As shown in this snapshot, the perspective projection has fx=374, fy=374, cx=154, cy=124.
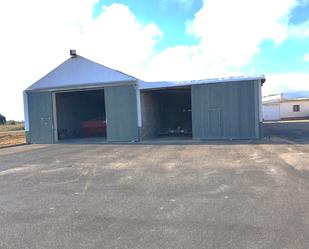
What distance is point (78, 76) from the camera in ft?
75.0

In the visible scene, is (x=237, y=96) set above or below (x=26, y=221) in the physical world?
above

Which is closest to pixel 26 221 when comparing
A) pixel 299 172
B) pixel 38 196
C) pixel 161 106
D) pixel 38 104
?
pixel 38 196

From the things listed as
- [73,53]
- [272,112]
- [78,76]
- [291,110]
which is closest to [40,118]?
[78,76]

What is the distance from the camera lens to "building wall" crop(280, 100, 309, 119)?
50.8m

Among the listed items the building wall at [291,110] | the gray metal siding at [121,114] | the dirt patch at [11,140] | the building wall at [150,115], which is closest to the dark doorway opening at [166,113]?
the building wall at [150,115]

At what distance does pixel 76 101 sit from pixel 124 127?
330 inches

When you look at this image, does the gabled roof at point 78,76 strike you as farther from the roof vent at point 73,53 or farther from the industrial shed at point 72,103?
the roof vent at point 73,53

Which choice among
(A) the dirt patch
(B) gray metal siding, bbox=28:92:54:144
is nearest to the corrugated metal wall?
(B) gray metal siding, bbox=28:92:54:144

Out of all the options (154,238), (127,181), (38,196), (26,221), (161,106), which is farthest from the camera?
(161,106)

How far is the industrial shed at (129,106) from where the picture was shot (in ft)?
64.6

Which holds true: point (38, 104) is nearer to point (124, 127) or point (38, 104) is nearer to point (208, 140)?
point (124, 127)

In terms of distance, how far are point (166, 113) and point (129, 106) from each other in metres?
8.55

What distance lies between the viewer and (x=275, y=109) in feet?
167

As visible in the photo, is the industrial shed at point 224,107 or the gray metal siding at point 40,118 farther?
the gray metal siding at point 40,118
